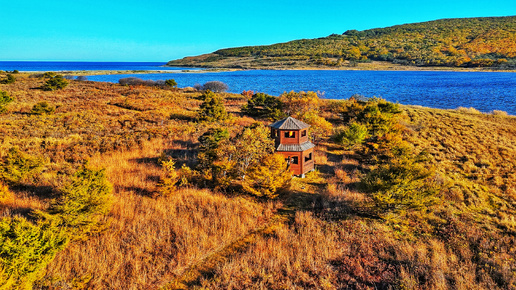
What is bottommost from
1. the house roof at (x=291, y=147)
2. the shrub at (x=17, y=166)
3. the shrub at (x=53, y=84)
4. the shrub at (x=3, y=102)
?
the house roof at (x=291, y=147)

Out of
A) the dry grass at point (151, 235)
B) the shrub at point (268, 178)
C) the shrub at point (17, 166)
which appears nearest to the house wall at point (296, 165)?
the shrub at point (268, 178)

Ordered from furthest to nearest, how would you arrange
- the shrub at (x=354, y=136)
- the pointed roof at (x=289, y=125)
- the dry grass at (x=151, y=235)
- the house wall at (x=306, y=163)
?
the shrub at (x=354, y=136), the house wall at (x=306, y=163), the pointed roof at (x=289, y=125), the dry grass at (x=151, y=235)

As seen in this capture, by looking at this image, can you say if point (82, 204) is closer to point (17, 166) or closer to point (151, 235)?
point (151, 235)

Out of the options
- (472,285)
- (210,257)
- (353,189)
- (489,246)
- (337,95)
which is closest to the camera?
(472,285)

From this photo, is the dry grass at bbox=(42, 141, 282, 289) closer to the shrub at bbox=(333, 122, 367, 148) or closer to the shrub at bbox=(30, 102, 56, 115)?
the shrub at bbox=(333, 122, 367, 148)

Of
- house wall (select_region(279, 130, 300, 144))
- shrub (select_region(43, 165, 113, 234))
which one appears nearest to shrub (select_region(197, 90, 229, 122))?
house wall (select_region(279, 130, 300, 144))

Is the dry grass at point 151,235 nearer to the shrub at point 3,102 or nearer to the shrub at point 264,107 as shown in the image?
the shrub at point 264,107

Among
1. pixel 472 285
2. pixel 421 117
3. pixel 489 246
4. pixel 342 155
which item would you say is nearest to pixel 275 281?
pixel 472 285

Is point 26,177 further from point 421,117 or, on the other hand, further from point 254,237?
point 421,117
